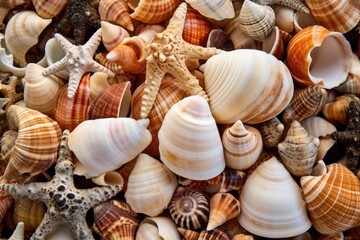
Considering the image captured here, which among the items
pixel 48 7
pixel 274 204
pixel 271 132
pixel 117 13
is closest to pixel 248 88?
pixel 271 132

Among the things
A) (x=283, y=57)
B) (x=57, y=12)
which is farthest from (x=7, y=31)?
(x=283, y=57)

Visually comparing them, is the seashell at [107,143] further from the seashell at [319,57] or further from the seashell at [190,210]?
the seashell at [319,57]

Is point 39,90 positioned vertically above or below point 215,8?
below

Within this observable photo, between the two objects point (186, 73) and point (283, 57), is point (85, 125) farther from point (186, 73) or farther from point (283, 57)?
point (283, 57)

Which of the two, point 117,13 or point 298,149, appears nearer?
point 298,149

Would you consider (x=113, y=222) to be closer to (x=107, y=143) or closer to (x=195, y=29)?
(x=107, y=143)

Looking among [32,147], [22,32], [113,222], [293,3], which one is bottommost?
[113,222]

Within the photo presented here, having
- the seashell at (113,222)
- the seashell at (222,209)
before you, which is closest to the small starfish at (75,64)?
the seashell at (113,222)
